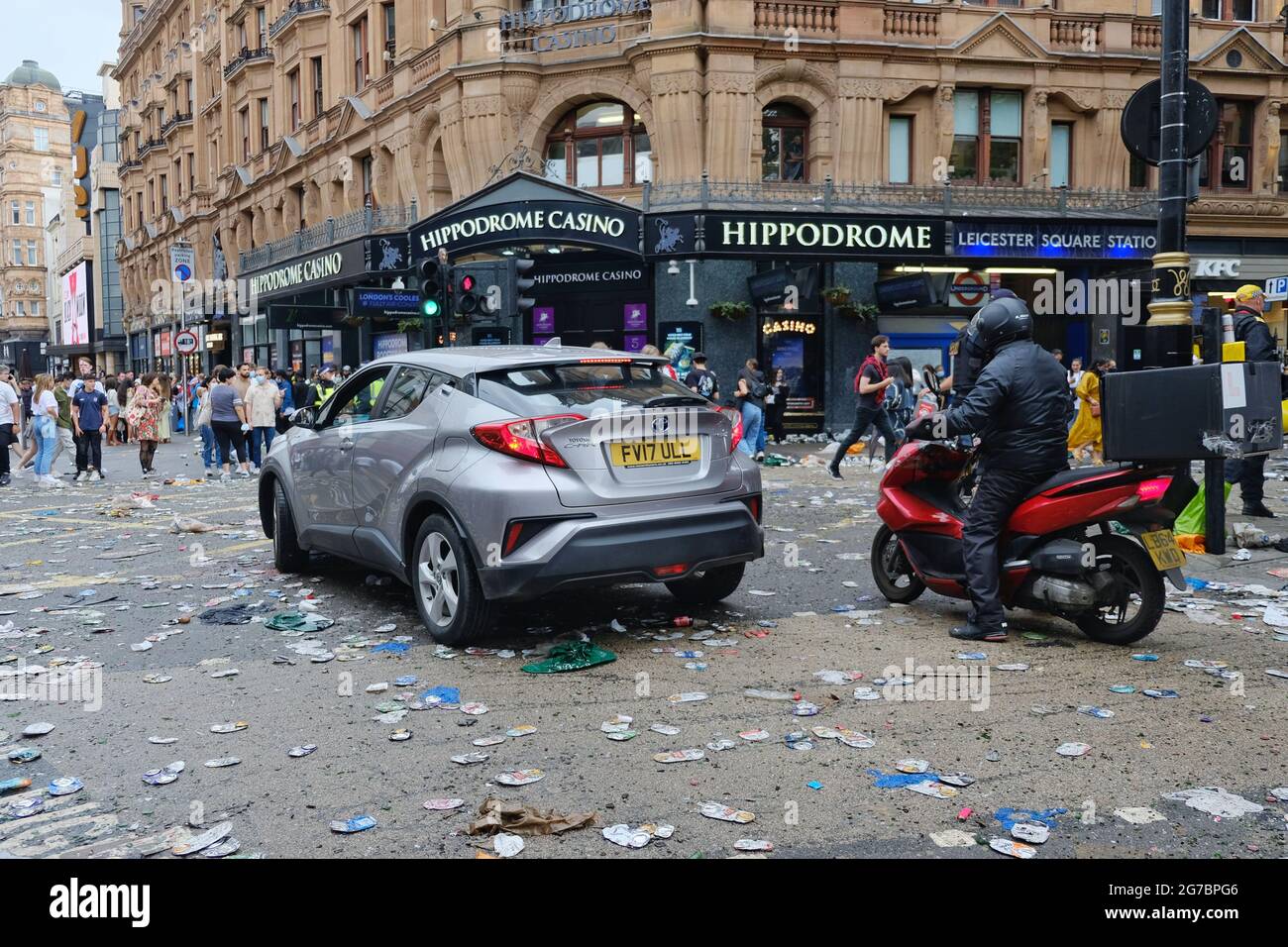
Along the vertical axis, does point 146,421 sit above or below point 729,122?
below

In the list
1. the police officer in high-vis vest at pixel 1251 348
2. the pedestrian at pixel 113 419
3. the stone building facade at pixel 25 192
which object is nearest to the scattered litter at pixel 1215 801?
the police officer in high-vis vest at pixel 1251 348

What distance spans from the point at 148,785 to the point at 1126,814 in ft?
11.7

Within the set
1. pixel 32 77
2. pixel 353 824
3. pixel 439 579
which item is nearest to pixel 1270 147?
pixel 439 579

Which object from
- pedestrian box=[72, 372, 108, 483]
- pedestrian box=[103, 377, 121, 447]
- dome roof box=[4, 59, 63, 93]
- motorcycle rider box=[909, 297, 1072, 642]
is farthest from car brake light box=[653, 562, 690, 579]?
dome roof box=[4, 59, 63, 93]

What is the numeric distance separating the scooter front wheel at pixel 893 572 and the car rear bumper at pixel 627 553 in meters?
1.37

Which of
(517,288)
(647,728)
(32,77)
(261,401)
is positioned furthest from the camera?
(32,77)

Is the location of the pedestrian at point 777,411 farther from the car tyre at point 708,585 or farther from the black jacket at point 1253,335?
the car tyre at point 708,585

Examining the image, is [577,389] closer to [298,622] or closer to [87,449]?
[298,622]

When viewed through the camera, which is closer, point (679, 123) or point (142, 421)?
point (142, 421)

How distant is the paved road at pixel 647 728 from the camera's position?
3.73 meters

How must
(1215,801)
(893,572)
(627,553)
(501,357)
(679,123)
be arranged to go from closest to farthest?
(1215,801)
(627,553)
(501,357)
(893,572)
(679,123)

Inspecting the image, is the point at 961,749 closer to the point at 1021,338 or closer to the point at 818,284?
the point at 1021,338

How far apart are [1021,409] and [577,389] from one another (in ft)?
8.02

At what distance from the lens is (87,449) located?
717 inches
